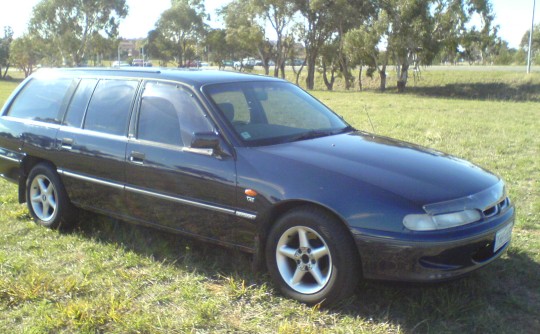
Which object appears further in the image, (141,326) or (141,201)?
(141,201)

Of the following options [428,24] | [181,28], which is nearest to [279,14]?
[428,24]

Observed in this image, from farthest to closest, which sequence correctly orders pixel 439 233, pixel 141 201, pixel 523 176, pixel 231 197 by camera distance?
pixel 523 176
pixel 141 201
pixel 231 197
pixel 439 233

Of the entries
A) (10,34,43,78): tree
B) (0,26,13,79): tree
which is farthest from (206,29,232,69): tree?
(0,26,13,79): tree

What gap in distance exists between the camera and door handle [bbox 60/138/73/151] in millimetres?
4957

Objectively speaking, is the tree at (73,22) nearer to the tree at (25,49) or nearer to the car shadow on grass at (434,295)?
the tree at (25,49)

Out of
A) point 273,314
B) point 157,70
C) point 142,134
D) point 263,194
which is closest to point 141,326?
point 273,314

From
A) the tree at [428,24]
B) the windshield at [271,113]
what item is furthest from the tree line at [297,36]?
the windshield at [271,113]

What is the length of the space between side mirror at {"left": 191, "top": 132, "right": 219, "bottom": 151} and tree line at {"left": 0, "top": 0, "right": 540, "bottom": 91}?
28.3 metres

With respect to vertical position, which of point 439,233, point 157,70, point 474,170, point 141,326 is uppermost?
point 157,70

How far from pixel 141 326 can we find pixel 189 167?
1.19 metres

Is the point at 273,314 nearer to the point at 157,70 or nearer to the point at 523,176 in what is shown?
the point at 157,70

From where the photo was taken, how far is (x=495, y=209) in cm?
367

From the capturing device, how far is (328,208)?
135 inches

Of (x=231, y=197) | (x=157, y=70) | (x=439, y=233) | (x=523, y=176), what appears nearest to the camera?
(x=439, y=233)
